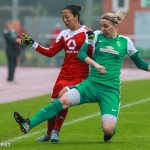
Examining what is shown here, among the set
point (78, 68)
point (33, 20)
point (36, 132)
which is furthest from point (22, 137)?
point (33, 20)

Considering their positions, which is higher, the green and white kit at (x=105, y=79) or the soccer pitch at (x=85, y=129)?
the green and white kit at (x=105, y=79)

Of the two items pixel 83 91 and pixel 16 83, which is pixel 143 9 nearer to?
pixel 16 83

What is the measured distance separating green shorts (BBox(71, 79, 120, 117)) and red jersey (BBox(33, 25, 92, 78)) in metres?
0.38

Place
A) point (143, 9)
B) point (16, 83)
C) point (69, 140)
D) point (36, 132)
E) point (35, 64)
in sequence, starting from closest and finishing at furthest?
point (69, 140) < point (36, 132) < point (16, 83) < point (35, 64) < point (143, 9)

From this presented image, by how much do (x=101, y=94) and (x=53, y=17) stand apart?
33.2m

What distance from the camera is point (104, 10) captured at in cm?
4406

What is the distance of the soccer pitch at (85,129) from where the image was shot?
973 centimetres

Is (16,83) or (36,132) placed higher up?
(36,132)

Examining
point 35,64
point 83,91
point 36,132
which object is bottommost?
point 35,64

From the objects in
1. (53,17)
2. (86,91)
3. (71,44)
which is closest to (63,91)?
(86,91)

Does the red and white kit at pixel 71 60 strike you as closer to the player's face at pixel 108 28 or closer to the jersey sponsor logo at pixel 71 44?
the jersey sponsor logo at pixel 71 44

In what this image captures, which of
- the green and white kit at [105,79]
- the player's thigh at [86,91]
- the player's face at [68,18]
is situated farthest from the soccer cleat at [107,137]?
the player's face at [68,18]

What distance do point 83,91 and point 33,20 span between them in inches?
1160

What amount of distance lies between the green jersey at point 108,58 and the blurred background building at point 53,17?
24608 mm
